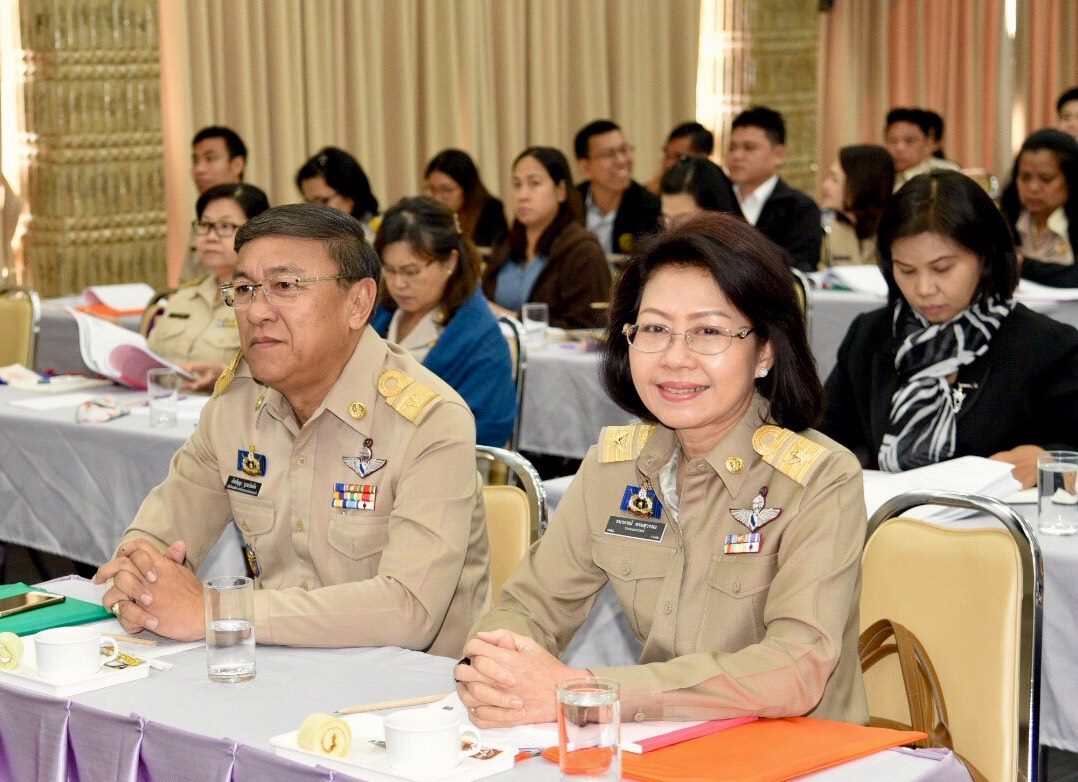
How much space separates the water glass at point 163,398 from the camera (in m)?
3.87

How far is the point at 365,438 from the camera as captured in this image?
2.42 m

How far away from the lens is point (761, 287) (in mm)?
1990

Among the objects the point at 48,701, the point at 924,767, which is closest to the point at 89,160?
the point at 48,701

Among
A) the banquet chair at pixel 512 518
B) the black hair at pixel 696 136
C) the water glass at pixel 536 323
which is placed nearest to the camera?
the banquet chair at pixel 512 518

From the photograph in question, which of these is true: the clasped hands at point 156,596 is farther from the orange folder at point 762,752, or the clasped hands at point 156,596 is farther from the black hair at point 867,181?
the black hair at point 867,181

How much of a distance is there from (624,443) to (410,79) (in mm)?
6310

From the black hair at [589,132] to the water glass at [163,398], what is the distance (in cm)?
409

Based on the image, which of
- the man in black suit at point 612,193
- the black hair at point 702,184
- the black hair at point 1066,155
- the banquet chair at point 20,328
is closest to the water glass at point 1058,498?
the black hair at point 702,184

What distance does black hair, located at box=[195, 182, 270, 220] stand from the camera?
489 centimetres

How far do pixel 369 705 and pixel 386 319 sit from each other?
274 cm

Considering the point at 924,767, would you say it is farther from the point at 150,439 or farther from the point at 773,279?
the point at 150,439

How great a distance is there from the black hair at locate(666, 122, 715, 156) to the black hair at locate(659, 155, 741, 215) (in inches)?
95.7

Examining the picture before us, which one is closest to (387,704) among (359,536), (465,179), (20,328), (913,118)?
(359,536)

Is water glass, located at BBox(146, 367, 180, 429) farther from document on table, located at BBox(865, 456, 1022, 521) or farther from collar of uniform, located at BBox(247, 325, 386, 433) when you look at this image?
document on table, located at BBox(865, 456, 1022, 521)
